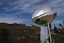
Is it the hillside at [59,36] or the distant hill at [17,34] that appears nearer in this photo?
the hillside at [59,36]

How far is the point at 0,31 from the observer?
12734 mm

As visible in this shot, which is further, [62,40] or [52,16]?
[62,40]

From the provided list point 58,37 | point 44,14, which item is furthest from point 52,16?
point 58,37

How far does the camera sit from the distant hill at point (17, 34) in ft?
41.7

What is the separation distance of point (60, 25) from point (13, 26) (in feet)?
10.0

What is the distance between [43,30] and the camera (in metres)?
2.73

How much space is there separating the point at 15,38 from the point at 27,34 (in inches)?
32.8

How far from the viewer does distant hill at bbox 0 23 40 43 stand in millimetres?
12719

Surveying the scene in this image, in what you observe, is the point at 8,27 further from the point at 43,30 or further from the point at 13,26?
the point at 43,30

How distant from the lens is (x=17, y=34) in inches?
508

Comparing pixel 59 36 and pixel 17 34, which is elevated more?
pixel 17 34

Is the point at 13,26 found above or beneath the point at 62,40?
above

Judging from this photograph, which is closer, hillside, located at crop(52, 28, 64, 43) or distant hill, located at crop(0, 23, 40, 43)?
hillside, located at crop(52, 28, 64, 43)

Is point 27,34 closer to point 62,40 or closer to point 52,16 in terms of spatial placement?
point 62,40
